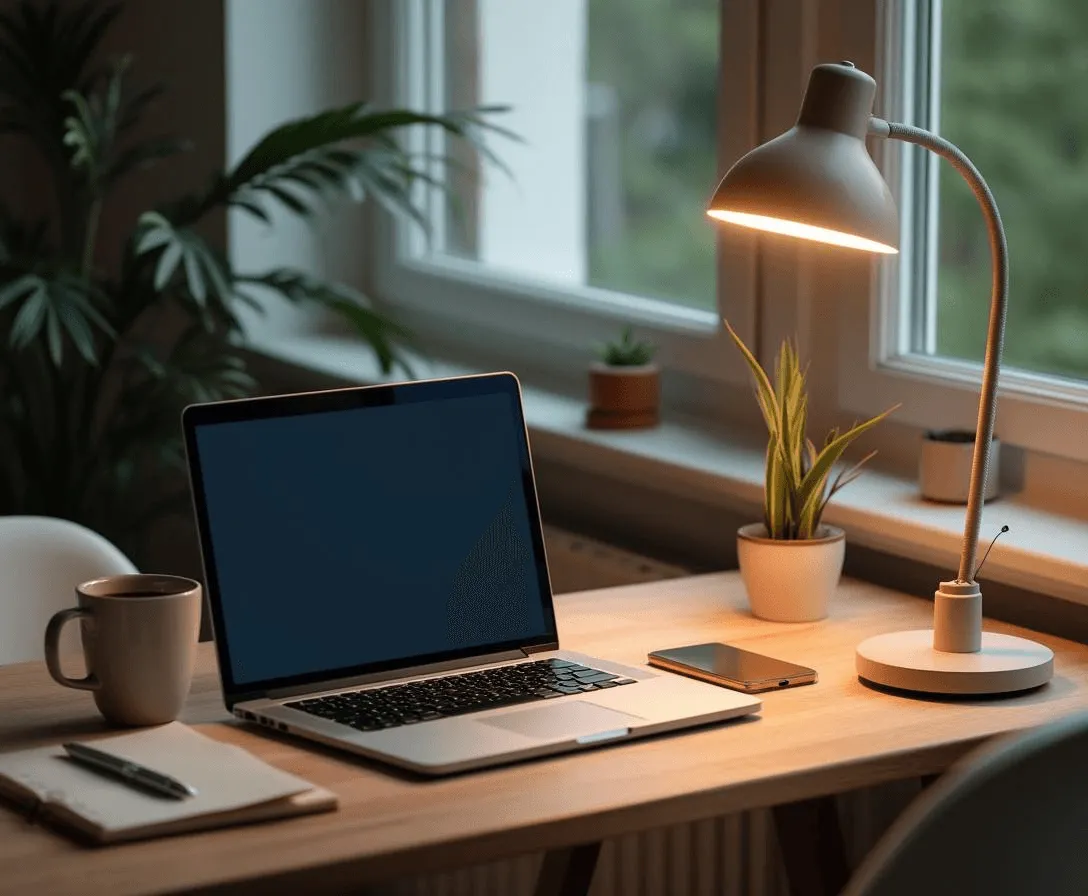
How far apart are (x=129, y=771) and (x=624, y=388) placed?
47.6 inches

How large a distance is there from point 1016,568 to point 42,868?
975 mm

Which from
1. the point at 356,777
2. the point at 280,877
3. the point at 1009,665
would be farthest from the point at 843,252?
the point at 280,877

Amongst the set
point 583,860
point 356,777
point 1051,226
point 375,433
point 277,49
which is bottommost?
point 583,860

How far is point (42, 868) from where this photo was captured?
108cm

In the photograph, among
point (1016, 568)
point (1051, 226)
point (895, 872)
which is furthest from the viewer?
point (1051, 226)

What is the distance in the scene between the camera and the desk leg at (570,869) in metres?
1.70

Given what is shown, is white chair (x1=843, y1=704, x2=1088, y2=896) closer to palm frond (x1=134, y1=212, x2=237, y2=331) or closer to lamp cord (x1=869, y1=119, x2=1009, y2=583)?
lamp cord (x1=869, y1=119, x2=1009, y2=583)

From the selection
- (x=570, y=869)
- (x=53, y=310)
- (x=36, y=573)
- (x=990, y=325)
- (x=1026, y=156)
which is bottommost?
(x=570, y=869)

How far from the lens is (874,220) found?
1366 millimetres

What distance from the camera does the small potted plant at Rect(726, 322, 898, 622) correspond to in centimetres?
167

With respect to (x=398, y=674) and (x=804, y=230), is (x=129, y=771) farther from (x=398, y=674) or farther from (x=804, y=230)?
(x=804, y=230)

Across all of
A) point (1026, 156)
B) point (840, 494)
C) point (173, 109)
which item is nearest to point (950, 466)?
point (840, 494)

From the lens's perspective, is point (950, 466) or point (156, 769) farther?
point (950, 466)

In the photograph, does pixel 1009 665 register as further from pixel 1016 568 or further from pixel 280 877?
pixel 280 877
